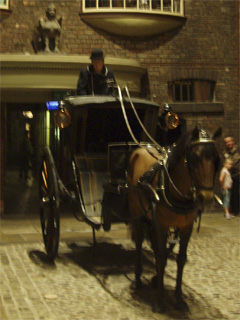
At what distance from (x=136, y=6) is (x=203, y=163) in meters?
8.78

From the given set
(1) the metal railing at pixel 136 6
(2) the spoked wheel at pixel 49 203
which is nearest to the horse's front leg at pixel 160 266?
(2) the spoked wheel at pixel 49 203

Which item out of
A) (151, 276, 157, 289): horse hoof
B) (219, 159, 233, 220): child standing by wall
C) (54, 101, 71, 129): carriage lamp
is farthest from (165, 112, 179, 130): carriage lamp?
(219, 159, 233, 220): child standing by wall

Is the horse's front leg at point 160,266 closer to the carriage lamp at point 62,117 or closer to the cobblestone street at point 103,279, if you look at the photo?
the cobblestone street at point 103,279

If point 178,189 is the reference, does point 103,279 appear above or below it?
below

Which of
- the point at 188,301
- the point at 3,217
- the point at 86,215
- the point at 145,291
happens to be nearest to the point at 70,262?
the point at 86,215

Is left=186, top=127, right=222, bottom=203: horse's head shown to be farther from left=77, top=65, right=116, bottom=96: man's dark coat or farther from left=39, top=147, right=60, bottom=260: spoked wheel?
left=77, top=65, right=116, bottom=96: man's dark coat

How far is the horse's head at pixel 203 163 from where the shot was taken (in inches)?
194

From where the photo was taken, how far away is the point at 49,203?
756cm

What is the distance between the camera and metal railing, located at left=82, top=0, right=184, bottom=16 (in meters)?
12.8

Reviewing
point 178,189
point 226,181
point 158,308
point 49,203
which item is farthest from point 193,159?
point 226,181

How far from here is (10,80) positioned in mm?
11750

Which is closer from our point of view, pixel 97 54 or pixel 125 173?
pixel 125 173

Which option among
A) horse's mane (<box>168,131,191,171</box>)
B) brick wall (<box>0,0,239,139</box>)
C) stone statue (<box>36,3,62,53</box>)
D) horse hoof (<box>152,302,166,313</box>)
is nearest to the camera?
horse's mane (<box>168,131,191,171</box>)

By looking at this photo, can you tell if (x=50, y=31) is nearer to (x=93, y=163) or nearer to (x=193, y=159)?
(x=93, y=163)
